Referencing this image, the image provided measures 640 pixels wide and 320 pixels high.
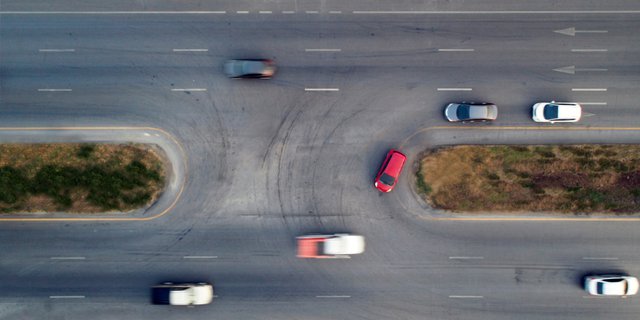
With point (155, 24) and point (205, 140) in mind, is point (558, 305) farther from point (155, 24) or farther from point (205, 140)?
point (155, 24)

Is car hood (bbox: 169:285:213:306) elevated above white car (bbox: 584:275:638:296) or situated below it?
below

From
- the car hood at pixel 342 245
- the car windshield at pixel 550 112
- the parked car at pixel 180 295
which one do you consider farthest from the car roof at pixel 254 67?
the car windshield at pixel 550 112

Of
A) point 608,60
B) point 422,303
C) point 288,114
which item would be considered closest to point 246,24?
point 288,114

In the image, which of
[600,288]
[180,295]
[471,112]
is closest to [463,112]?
[471,112]

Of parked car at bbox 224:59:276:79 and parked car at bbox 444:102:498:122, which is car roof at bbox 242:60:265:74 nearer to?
parked car at bbox 224:59:276:79

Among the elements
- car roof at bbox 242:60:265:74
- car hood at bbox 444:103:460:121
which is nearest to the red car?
Answer: car hood at bbox 444:103:460:121

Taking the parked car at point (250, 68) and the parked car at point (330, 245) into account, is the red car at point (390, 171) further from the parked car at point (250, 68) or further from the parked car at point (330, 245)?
the parked car at point (250, 68)

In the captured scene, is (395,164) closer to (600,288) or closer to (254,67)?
(254,67)
